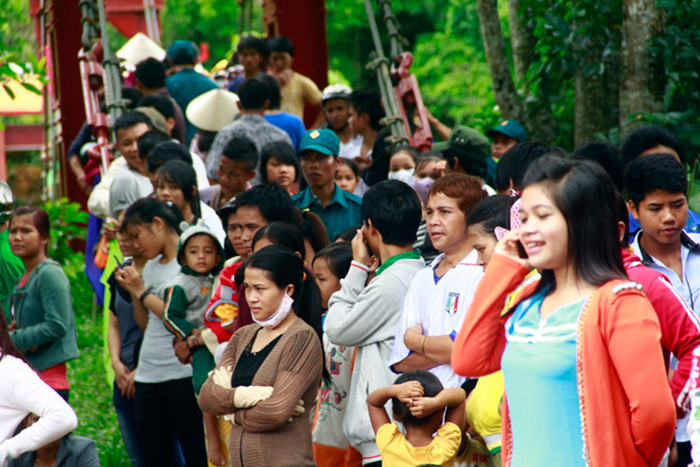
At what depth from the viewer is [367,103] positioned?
9.27 meters

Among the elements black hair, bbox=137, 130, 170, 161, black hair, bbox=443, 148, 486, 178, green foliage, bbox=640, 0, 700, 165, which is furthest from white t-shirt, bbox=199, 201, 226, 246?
green foliage, bbox=640, 0, 700, 165

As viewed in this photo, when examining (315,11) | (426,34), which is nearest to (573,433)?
(315,11)

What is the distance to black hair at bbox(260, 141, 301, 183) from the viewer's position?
24.3ft

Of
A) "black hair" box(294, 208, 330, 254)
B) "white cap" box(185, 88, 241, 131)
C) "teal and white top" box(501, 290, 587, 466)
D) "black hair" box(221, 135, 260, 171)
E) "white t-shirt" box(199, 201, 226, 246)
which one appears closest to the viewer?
"teal and white top" box(501, 290, 587, 466)

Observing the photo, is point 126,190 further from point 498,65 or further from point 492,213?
point 492,213

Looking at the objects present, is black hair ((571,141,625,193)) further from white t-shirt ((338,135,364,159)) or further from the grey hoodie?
white t-shirt ((338,135,364,159))

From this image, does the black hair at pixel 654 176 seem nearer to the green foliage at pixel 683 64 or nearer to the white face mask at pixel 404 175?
the white face mask at pixel 404 175

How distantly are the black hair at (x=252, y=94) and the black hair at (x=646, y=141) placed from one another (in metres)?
3.61

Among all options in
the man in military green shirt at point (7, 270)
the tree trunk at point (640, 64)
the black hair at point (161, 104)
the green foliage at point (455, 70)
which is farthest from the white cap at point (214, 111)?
the green foliage at point (455, 70)

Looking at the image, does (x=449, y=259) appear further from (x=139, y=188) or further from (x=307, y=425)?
(x=139, y=188)

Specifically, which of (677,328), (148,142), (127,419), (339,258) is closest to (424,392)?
(677,328)

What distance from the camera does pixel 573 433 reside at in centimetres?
287

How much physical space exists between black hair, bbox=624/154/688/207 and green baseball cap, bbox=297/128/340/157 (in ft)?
9.82

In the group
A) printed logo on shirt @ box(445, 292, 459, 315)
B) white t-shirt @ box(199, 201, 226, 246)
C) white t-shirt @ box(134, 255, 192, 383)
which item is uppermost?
white t-shirt @ box(199, 201, 226, 246)
